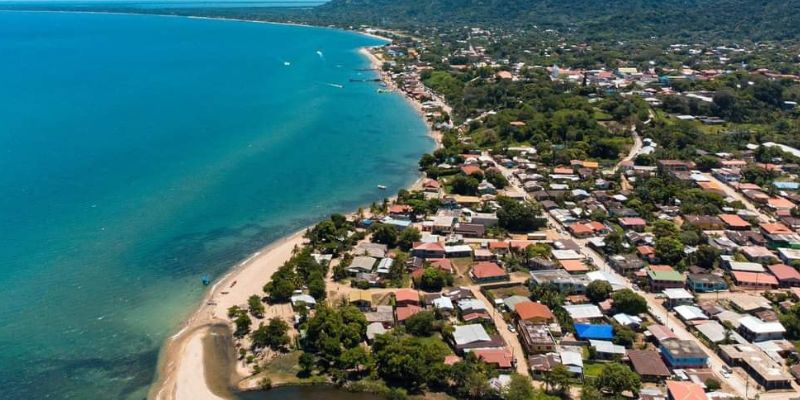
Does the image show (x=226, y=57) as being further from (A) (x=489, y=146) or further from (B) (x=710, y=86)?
(B) (x=710, y=86)

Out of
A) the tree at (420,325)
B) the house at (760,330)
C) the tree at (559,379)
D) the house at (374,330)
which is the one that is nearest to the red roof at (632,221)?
the house at (760,330)

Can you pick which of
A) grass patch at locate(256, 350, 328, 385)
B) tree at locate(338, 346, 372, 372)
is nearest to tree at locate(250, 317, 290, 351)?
grass patch at locate(256, 350, 328, 385)

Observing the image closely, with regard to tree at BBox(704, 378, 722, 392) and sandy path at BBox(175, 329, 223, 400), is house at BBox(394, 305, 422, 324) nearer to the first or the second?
sandy path at BBox(175, 329, 223, 400)

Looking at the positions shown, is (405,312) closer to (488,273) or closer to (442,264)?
(442,264)

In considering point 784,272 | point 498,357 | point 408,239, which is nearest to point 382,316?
point 498,357

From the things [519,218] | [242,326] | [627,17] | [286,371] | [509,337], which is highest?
[627,17]

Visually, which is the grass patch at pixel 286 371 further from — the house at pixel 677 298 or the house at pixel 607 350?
the house at pixel 677 298
